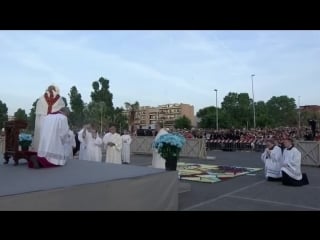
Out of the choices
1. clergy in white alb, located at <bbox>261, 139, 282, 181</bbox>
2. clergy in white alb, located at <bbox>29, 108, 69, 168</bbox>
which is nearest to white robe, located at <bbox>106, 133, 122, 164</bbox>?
clergy in white alb, located at <bbox>261, 139, 282, 181</bbox>

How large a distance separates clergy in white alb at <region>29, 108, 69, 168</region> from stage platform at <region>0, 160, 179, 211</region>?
49 cm

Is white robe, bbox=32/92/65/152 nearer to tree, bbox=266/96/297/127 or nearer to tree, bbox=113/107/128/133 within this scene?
tree, bbox=113/107/128/133

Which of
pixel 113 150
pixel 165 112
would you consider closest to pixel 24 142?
pixel 113 150

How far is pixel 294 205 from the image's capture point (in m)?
7.93

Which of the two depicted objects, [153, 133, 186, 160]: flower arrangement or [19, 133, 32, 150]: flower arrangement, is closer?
[153, 133, 186, 160]: flower arrangement

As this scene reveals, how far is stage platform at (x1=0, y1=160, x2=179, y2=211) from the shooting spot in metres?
4.46

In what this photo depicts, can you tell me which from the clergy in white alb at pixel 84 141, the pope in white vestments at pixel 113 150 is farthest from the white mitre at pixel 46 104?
the pope in white vestments at pixel 113 150

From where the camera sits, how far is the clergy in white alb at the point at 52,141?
23.7 feet

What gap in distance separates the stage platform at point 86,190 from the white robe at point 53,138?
0.57 metres

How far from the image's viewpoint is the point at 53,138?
7.27 metres

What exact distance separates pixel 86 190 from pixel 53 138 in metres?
2.52
